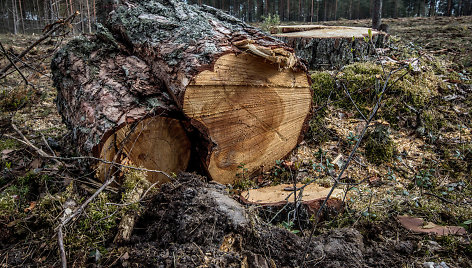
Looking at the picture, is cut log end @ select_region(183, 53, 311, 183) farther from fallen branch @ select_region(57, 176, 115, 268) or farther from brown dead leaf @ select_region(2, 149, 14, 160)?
brown dead leaf @ select_region(2, 149, 14, 160)

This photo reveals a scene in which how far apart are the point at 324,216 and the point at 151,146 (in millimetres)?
1505

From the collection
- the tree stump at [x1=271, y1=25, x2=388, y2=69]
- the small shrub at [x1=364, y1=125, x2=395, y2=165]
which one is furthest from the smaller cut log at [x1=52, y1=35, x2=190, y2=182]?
the tree stump at [x1=271, y1=25, x2=388, y2=69]

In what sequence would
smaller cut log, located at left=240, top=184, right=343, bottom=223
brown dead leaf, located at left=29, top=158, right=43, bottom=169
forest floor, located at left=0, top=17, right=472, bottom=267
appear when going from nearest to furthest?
forest floor, located at left=0, top=17, right=472, bottom=267 < smaller cut log, located at left=240, top=184, right=343, bottom=223 < brown dead leaf, located at left=29, top=158, right=43, bottom=169

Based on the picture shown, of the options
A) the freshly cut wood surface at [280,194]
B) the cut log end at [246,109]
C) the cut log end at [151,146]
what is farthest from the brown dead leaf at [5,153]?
the freshly cut wood surface at [280,194]

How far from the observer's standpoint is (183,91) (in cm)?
190

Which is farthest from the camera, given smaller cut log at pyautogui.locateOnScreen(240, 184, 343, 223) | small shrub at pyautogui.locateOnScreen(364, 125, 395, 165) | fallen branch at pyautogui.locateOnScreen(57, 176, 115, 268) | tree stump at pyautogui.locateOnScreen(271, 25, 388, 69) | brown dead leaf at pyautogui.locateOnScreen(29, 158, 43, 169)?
tree stump at pyautogui.locateOnScreen(271, 25, 388, 69)

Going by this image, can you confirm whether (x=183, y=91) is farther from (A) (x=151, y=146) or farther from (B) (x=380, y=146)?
(B) (x=380, y=146)

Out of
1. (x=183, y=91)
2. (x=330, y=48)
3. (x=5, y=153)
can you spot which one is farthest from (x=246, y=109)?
(x=5, y=153)

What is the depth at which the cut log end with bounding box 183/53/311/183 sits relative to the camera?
2.02 meters

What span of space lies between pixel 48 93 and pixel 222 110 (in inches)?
190

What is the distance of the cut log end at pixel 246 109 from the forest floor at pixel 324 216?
0.24m

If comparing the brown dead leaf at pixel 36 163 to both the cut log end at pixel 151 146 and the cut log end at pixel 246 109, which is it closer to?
the cut log end at pixel 151 146

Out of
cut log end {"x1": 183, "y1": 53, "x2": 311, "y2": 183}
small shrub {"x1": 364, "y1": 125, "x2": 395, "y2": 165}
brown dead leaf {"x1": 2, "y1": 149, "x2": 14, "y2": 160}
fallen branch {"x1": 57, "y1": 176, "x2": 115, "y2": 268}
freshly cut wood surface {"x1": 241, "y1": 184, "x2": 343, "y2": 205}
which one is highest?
cut log end {"x1": 183, "y1": 53, "x2": 311, "y2": 183}

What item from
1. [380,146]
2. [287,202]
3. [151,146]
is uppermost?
[151,146]
